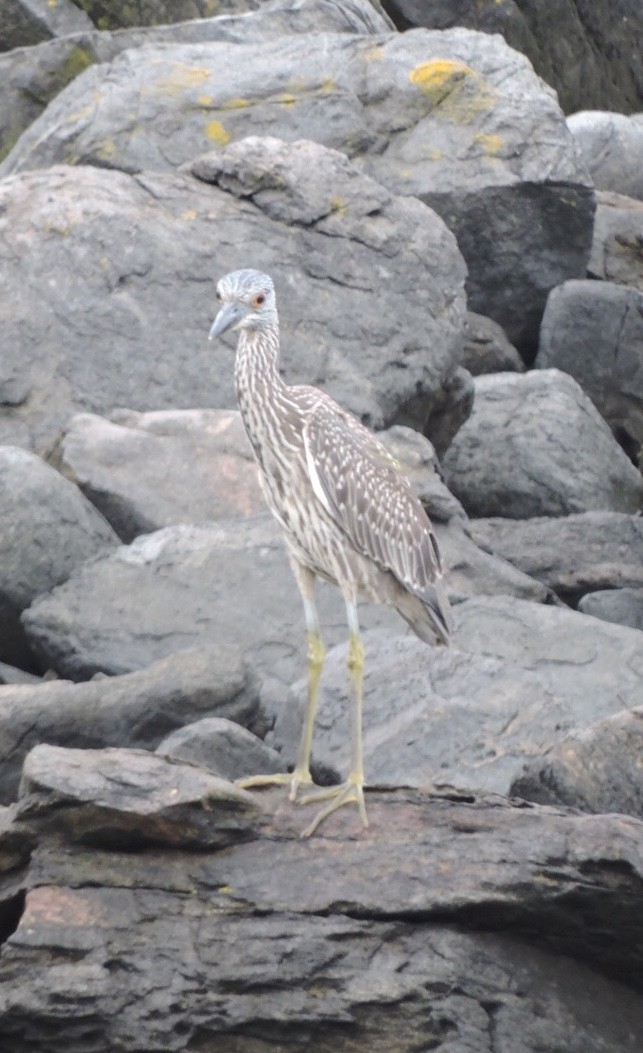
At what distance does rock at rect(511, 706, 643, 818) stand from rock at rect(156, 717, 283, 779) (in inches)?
43.6

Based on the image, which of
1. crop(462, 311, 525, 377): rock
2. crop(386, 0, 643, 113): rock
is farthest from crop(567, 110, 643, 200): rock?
crop(462, 311, 525, 377): rock

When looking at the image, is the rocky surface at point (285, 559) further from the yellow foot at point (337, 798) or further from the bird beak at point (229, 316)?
the bird beak at point (229, 316)

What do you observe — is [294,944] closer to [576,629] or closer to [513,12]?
[576,629]

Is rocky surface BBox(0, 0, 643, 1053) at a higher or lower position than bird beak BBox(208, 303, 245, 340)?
lower

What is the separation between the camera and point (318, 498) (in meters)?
7.73

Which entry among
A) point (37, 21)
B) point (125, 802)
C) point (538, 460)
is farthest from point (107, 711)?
point (37, 21)

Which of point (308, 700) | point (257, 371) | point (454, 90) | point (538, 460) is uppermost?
point (257, 371)

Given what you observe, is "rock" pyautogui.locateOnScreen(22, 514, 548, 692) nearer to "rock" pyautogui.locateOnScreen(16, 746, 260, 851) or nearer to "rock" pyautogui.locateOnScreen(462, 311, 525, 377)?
"rock" pyautogui.locateOnScreen(16, 746, 260, 851)

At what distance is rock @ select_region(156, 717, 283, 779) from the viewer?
7.77 meters

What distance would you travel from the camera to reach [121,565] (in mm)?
10086

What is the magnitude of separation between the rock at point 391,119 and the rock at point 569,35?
19.5ft

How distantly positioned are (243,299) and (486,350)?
849cm

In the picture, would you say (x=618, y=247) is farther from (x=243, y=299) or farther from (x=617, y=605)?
(x=243, y=299)

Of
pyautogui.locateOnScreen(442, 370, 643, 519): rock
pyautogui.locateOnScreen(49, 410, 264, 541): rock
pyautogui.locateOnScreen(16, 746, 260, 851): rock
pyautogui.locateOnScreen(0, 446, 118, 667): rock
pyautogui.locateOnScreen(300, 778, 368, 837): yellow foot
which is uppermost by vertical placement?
pyautogui.locateOnScreen(16, 746, 260, 851): rock
